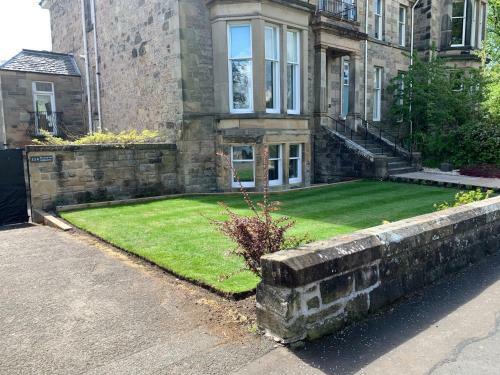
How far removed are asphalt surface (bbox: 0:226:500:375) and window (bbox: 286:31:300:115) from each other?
34.3 feet

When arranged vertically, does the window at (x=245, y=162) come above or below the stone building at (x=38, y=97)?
below

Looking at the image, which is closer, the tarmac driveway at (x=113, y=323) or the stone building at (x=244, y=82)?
the tarmac driveway at (x=113, y=323)

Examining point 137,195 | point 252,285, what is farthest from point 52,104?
point 252,285

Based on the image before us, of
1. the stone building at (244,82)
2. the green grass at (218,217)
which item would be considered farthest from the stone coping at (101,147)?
the green grass at (218,217)

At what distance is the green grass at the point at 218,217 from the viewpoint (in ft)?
19.2

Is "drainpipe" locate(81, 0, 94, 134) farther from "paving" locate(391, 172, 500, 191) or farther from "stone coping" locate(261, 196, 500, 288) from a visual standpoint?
"stone coping" locate(261, 196, 500, 288)

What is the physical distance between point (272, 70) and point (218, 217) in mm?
7129

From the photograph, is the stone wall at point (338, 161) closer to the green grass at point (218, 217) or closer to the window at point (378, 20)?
the green grass at point (218, 217)

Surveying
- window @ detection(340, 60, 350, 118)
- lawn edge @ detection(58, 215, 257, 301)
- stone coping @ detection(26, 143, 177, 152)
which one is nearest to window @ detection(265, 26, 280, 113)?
stone coping @ detection(26, 143, 177, 152)

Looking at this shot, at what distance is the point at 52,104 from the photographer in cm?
2098

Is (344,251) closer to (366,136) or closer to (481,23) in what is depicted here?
(366,136)

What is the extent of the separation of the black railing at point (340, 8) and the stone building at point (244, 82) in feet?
0.29

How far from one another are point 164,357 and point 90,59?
19.5 m

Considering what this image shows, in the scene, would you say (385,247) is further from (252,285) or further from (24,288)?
(24,288)
